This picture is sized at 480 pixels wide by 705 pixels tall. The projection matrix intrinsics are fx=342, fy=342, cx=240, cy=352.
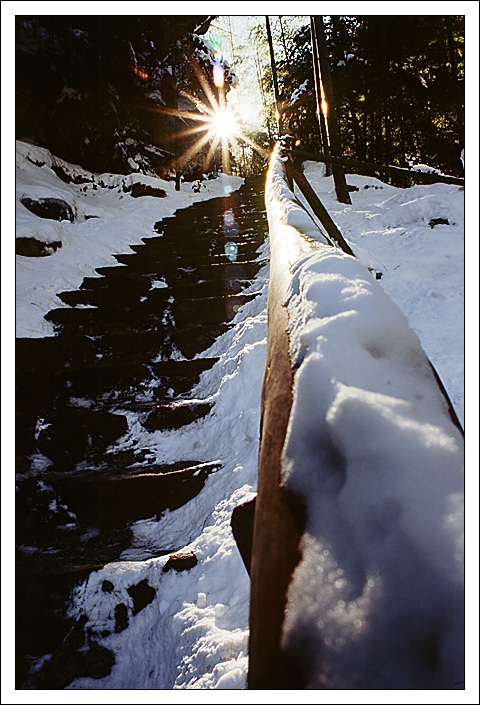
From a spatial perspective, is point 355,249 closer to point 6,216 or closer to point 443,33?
point 6,216

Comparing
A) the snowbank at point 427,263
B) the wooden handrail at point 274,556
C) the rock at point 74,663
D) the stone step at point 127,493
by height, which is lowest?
the rock at point 74,663

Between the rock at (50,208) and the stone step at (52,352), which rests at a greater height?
the rock at (50,208)

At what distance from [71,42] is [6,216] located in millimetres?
12267

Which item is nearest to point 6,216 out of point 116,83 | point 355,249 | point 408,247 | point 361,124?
point 355,249

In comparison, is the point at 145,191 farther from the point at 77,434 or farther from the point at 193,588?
the point at 193,588

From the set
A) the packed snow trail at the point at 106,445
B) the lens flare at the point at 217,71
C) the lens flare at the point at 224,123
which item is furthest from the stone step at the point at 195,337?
the lens flare at the point at 217,71

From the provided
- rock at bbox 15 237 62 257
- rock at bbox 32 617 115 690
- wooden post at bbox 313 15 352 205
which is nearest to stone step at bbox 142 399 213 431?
rock at bbox 32 617 115 690

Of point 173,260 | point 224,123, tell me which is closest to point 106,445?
point 173,260

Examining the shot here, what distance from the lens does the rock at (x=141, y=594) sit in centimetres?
170

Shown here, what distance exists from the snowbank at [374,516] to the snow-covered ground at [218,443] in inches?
43.0

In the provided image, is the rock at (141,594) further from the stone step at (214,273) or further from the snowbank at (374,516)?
the stone step at (214,273)

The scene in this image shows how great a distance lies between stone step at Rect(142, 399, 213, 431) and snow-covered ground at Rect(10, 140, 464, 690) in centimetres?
7

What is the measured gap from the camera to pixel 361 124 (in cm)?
1780

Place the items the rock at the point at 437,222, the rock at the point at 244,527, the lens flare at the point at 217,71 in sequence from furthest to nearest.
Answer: the lens flare at the point at 217,71 → the rock at the point at 437,222 → the rock at the point at 244,527
